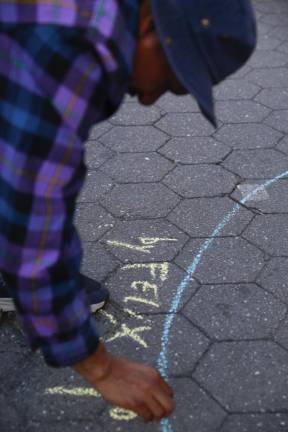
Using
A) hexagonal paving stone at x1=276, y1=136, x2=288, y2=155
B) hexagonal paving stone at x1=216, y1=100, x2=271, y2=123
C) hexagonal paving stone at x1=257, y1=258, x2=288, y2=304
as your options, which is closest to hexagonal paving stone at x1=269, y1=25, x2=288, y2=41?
hexagonal paving stone at x1=216, y1=100, x2=271, y2=123

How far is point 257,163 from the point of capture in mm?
3053

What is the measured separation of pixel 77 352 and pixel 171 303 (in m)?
0.99

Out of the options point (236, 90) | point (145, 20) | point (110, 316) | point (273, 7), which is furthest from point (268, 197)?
point (273, 7)

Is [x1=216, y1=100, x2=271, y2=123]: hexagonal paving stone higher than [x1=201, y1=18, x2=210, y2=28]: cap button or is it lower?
lower

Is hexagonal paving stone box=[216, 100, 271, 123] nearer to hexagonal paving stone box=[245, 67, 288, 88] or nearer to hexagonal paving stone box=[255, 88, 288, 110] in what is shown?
hexagonal paving stone box=[255, 88, 288, 110]

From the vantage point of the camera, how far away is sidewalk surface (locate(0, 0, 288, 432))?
6.28ft

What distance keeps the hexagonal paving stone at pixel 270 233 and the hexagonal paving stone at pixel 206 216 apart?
0.04 m

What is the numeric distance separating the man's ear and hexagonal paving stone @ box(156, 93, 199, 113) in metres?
2.35

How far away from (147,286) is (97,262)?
25 cm

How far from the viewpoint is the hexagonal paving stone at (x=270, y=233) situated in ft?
8.29

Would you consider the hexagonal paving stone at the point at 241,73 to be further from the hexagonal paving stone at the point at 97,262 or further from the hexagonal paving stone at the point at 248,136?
the hexagonal paving stone at the point at 97,262

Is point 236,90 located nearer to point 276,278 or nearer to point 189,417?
point 276,278

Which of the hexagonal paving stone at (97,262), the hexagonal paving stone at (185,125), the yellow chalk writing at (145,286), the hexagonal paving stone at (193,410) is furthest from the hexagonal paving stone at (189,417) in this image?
the hexagonal paving stone at (185,125)

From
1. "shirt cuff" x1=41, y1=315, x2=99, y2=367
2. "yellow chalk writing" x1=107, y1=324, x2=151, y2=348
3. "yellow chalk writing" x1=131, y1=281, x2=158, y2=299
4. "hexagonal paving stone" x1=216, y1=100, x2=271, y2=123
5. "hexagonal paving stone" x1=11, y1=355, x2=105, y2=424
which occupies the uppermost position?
"shirt cuff" x1=41, y1=315, x2=99, y2=367
